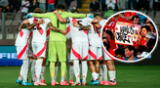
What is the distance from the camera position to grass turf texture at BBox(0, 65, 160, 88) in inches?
786

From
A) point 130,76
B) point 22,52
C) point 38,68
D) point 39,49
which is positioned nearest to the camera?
point 38,68

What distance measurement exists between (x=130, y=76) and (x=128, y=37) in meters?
2.48

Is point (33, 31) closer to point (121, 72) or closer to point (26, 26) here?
point (26, 26)

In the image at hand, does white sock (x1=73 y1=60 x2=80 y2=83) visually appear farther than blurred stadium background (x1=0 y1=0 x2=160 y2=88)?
No

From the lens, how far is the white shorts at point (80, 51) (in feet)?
64.4

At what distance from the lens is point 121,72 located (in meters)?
25.8

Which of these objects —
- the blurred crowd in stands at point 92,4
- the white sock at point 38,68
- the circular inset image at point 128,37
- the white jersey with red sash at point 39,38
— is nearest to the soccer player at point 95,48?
the circular inset image at point 128,37

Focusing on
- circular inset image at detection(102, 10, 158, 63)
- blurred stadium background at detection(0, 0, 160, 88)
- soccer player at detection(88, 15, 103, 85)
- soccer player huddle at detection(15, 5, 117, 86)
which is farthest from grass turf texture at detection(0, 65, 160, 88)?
circular inset image at detection(102, 10, 158, 63)

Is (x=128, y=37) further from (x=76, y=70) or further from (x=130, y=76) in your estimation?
(x=76, y=70)

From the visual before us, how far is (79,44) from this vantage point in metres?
19.6

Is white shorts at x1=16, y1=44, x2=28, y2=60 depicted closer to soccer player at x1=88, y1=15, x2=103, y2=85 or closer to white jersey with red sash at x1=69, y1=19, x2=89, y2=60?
white jersey with red sash at x1=69, y1=19, x2=89, y2=60

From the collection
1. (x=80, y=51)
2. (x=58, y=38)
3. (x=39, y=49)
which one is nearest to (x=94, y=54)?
(x=80, y=51)

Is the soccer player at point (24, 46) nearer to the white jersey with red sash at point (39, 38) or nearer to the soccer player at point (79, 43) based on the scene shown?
the white jersey with red sash at point (39, 38)

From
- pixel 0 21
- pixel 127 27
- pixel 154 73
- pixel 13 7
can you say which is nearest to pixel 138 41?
pixel 127 27
